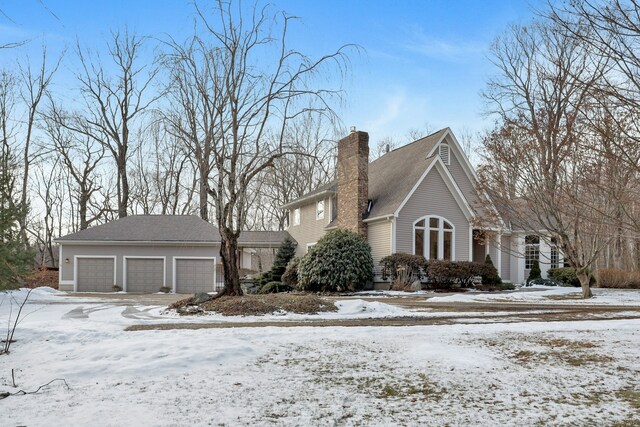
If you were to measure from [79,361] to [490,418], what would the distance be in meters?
4.39

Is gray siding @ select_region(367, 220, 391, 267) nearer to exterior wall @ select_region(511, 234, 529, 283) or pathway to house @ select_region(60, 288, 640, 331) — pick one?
pathway to house @ select_region(60, 288, 640, 331)

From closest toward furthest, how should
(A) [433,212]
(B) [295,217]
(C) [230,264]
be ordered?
(C) [230,264], (A) [433,212], (B) [295,217]

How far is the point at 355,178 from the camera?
23.1 m

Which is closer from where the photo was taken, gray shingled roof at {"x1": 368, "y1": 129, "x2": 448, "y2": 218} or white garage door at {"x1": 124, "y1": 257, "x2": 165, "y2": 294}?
gray shingled roof at {"x1": 368, "y1": 129, "x2": 448, "y2": 218}

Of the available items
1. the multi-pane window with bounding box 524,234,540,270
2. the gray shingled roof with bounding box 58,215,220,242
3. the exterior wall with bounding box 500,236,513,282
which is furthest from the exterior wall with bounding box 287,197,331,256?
the multi-pane window with bounding box 524,234,540,270

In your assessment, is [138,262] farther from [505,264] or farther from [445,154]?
[505,264]

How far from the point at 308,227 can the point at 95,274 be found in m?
10.9

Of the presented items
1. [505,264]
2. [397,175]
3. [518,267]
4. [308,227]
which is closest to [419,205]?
[397,175]

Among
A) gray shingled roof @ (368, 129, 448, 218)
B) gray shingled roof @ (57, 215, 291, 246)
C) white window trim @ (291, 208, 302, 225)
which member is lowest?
gray shingled roof @ (57, 215, 291, 246)

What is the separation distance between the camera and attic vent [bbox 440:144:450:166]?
965 inches

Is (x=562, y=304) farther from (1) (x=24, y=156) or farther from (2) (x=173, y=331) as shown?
(1) (x=24, y=156)

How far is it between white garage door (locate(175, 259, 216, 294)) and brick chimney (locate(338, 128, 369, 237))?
756 centimetres

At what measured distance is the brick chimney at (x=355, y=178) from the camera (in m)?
22.8

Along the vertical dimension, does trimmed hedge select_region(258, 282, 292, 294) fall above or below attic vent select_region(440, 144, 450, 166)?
below
